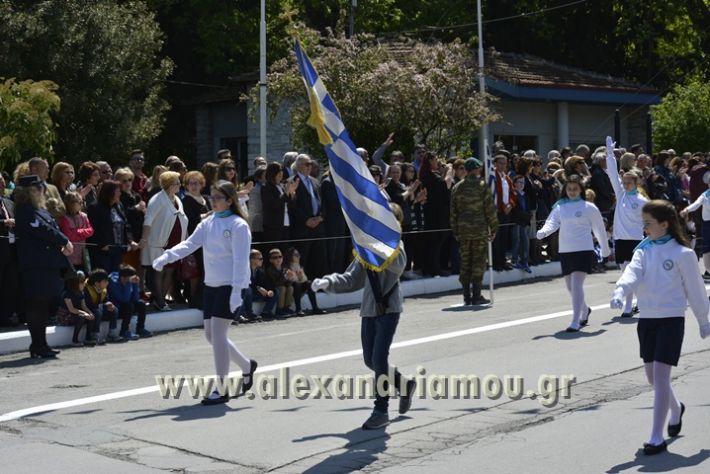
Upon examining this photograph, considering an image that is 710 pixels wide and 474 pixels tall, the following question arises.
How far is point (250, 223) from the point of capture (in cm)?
1697

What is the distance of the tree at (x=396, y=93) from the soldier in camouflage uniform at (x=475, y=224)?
26.9ft

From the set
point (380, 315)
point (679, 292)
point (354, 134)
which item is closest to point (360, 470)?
point (380, 315)

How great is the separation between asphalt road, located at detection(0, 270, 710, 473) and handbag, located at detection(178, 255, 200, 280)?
4.44 feet

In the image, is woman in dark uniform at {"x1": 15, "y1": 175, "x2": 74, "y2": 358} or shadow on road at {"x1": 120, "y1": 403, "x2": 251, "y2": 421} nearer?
shadow on road at {"x1": 120, "y1": 403, "x2": 251, "y2": 421}

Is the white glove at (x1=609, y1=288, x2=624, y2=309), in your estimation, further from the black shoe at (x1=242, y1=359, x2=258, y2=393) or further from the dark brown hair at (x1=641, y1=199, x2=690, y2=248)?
the black shoe at (x1=242, y1=359, x2=258, y2=393)

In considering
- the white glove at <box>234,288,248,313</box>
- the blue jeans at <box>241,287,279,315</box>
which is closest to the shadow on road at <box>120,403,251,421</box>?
the white glove at <box>234,288,248,313</box>

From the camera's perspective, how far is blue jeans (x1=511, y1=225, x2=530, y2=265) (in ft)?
69.5

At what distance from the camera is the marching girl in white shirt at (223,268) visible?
10.6 metres

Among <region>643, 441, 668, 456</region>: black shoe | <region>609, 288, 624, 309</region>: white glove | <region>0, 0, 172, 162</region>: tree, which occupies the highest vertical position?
<region>0, 0, 172, 162</region>: tree

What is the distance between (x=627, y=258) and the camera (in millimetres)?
15945

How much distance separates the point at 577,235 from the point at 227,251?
5691mm

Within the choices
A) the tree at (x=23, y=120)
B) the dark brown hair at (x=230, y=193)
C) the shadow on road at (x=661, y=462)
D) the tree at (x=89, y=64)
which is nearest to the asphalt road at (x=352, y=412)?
the shadow on road at (x=661, y=462)

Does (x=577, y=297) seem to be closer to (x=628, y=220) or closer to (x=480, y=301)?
(x=628, y=220)

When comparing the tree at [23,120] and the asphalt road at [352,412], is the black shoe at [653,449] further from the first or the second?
the tree at [23,120]
